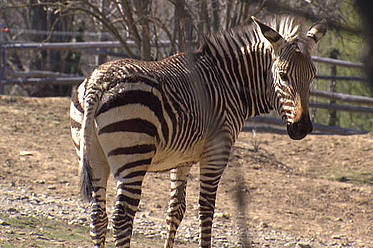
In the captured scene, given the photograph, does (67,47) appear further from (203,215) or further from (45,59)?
(203,215)

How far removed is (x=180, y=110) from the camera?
4430 mm

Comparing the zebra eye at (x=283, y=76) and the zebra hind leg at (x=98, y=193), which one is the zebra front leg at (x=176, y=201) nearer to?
the zebra hind leg at (x=98, y=193)

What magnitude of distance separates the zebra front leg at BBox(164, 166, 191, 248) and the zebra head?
1.03 meters

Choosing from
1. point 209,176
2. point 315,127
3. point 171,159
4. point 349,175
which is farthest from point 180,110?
point 315,127

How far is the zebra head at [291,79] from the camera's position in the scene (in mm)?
4633

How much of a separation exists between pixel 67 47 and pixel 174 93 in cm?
863

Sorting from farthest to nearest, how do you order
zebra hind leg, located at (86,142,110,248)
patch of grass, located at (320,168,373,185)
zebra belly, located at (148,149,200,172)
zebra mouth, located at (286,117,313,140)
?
patch of grass, located at (320,168,373,185) < zebra mouth, located at (286,117,313,140) < zebra belly, located at (148,149,200,172) < zebra hind leg, located at (86,142,110,248)

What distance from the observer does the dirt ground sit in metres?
6.44

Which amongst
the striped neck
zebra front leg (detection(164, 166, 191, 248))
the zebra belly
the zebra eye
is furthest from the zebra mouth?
zebra front leg (detection(164, 166, 191, 248))

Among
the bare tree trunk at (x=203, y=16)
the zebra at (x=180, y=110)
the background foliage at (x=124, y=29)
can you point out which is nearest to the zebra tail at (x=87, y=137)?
the zebra at (x=180, y=110)

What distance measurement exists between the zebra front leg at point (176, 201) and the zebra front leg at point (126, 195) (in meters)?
1.07

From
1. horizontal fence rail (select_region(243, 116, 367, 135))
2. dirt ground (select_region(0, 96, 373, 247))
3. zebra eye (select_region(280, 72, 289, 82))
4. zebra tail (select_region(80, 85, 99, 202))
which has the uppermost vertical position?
zebra eye (select_region(280, 72, 289, 82))

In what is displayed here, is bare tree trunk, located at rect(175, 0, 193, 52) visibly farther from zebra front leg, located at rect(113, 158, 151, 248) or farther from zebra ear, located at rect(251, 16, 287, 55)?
zebra ear, located at rect(251, 16, 287, 55)

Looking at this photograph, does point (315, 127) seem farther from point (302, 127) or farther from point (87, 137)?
point (87, 137)
